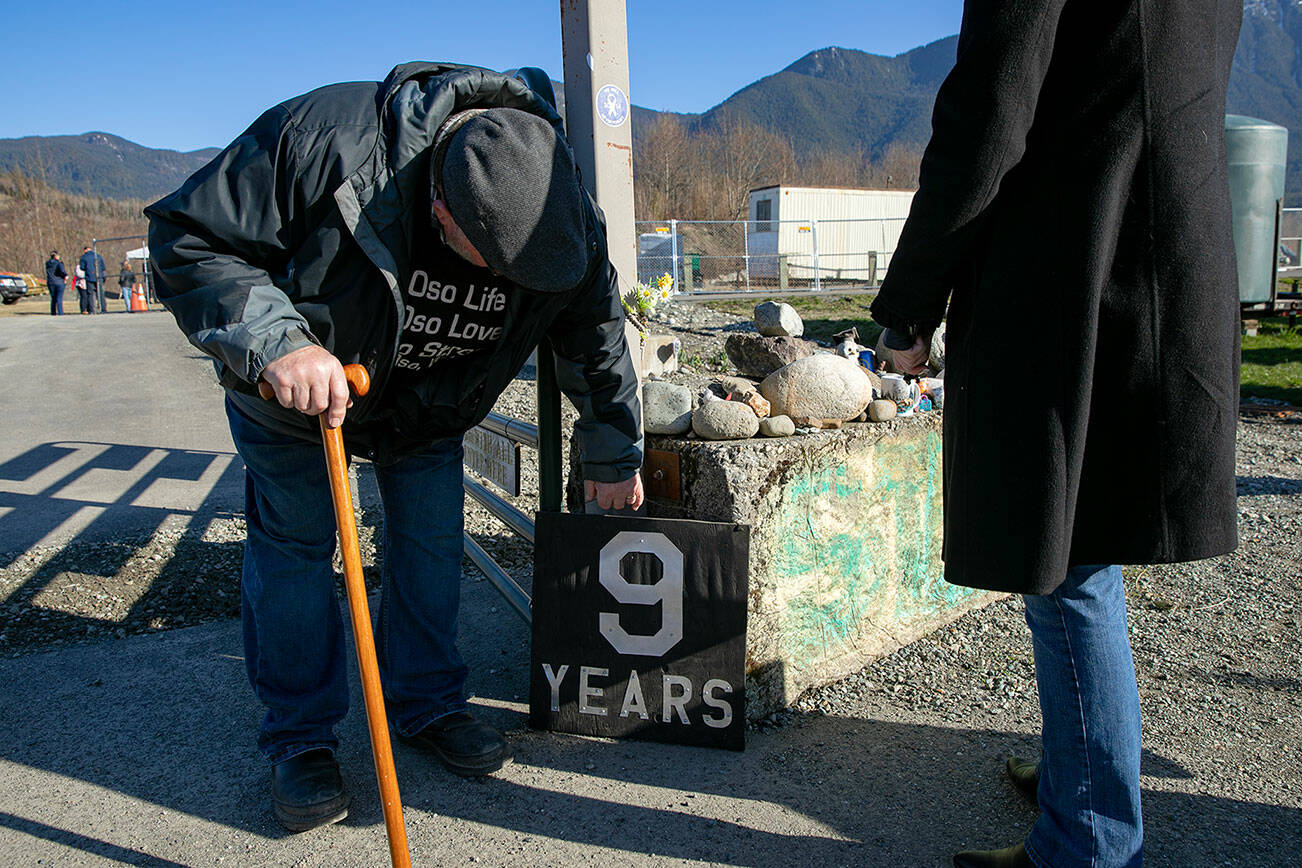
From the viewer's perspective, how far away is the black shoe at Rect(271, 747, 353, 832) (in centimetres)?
202

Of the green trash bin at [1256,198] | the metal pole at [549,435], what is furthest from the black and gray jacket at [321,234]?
the green trash bin at [1256,198]

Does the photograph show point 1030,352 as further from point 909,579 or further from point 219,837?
point 219,837

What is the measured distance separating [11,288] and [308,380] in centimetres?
2977

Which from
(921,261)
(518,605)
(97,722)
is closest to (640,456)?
(518,605)

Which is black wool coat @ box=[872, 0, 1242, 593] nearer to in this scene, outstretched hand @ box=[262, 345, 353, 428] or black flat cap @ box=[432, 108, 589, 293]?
black flat cap @ box=[432, 108, 589, 293]

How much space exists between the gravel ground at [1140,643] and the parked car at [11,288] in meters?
26.4

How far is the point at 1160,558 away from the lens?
145 cm

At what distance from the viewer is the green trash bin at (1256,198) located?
10602 mm

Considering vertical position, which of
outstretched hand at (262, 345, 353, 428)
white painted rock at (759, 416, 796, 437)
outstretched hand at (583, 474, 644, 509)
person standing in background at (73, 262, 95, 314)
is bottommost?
outstretched hand at (583, 474, 644, 509)

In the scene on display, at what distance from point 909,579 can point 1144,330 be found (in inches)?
65.2

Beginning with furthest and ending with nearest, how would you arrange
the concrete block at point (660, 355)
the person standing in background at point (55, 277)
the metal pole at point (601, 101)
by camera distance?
the person standing in background at point (55, 277) < the concrete block at point (660, 355) < the metal pole at point (601, 101)

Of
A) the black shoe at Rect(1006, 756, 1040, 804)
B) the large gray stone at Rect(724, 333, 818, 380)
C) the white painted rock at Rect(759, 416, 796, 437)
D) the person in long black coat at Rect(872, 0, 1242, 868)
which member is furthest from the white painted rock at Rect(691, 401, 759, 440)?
the large gray stone at Rect(724, 333, 818, 380)

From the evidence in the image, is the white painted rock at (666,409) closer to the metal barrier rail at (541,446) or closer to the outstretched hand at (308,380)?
the metal barrier rail at (541,446)

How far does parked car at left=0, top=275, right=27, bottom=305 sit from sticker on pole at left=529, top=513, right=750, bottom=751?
29.2 m
